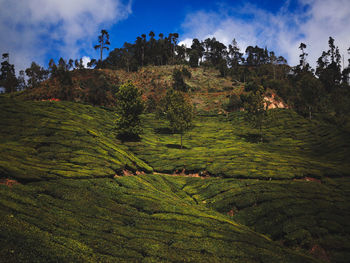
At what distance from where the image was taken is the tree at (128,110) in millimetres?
54906

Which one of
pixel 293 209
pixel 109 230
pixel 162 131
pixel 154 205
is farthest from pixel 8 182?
pixel 162 131

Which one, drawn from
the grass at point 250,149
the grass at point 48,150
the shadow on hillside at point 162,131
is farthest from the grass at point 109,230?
the shadow on hillside at point 162,131

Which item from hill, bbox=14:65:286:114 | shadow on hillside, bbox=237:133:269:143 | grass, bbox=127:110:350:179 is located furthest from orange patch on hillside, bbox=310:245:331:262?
hill, bbox=14:65:286:114

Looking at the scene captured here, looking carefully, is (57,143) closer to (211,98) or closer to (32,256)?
(32,256)

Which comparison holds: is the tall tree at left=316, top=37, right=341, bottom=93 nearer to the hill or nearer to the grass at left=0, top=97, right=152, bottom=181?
the hill

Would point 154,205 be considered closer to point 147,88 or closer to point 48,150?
point 48,150

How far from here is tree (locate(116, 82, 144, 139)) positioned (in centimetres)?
5491

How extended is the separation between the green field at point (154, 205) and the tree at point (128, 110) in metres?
12.7

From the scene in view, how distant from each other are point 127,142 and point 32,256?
4587 centimetres

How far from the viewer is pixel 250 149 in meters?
51.7

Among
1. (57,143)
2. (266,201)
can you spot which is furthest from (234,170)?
(57,143)

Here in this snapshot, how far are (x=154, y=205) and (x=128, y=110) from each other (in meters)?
38.5

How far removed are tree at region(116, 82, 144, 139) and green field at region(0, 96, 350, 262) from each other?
12731 mm

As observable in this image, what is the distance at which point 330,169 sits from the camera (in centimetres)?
3519
